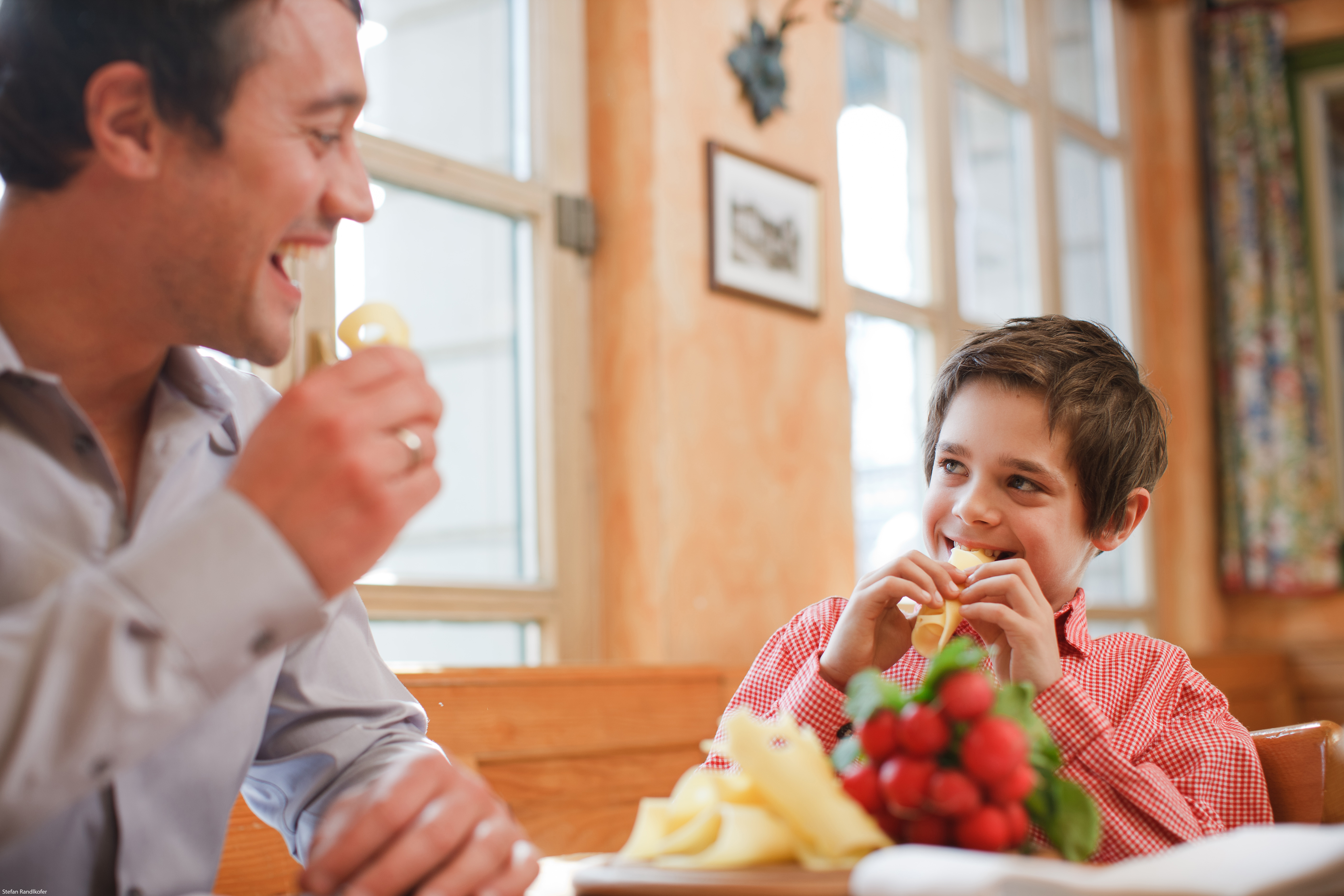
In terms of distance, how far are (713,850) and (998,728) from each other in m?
0.18

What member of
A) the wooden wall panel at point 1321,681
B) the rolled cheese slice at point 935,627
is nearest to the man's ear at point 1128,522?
the rolled cheese slice at point 935,627

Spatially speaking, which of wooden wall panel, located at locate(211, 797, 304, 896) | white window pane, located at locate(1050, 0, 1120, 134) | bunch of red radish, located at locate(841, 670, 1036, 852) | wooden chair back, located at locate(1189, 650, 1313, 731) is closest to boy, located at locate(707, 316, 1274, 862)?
bunch of red radish, located at locate(841, 670, 1036, 852)

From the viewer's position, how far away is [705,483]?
9.68 ft

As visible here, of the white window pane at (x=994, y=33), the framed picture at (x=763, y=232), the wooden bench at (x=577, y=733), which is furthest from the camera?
the white window pane at (x=994, y=33)

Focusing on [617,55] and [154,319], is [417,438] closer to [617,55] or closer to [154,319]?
[154,319]

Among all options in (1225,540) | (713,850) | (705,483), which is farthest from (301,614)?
(1225,540)

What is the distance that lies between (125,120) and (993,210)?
4.14 meters

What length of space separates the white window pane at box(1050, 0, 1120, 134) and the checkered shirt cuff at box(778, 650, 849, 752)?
4.39 metres

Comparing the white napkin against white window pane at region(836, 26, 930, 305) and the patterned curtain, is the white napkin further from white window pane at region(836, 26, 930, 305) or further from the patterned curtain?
the patterned curtain

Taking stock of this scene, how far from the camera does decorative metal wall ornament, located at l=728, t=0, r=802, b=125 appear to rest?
3100 millimetres

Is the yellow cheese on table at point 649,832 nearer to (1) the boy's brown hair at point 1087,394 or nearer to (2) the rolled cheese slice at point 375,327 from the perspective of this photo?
(2) the rolled cheese slice at point 375,327

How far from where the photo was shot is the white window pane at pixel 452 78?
266 cm

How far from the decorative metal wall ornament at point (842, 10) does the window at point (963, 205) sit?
0.31m

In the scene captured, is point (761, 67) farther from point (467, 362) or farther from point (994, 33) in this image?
point (994, 33)
